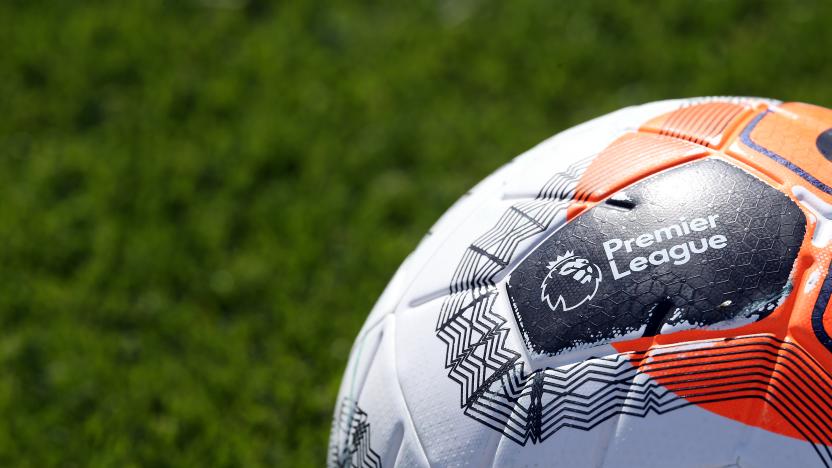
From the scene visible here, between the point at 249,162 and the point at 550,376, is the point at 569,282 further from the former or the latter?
the point at 249,162

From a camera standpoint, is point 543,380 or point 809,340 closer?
point 809,340

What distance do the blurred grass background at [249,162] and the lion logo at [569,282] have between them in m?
1.60

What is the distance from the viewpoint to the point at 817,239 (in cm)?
179

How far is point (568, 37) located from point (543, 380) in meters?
3.13

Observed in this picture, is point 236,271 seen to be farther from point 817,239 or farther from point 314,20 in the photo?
point 817,239

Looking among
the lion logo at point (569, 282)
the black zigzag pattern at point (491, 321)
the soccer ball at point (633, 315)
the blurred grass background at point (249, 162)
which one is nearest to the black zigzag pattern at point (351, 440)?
the soccer ball at point (633, 315)

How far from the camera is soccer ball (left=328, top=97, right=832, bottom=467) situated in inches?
67.4

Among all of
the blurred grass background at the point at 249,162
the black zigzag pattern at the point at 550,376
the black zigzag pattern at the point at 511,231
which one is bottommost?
the black zigzag pattern at the point at 550,376

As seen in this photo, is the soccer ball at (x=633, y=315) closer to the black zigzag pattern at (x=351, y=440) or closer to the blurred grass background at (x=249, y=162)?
the black zigzag pattern at (x=351, y=440)

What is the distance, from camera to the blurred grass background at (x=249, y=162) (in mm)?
3432

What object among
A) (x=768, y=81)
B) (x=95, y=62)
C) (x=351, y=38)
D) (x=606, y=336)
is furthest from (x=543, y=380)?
(x=95, y=62)

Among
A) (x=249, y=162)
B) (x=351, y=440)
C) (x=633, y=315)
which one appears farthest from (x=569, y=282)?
(x=249, y=162)

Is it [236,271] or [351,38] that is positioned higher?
[351,38]

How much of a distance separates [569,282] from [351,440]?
680 mm
